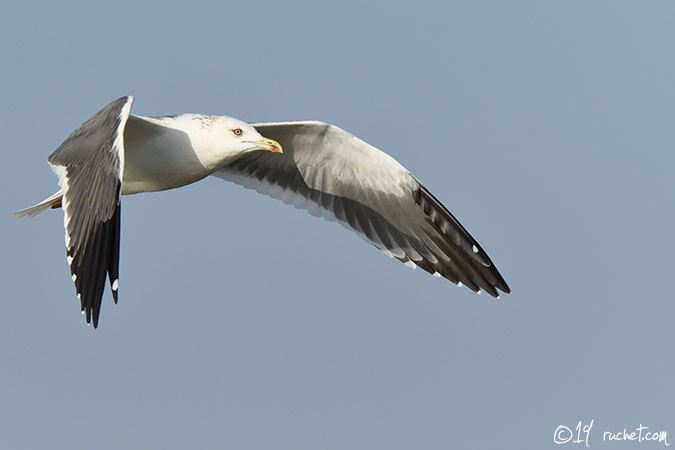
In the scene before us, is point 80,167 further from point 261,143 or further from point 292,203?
point 292,203

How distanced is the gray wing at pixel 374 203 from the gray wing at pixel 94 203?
8.98 ft

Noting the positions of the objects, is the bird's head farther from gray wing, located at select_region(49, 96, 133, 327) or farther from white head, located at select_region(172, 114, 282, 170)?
gray wing, located at select_region(49, 96, 133, 327)

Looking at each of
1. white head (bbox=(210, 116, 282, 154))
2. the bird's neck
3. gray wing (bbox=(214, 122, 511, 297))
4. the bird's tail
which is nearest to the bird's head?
white head (bbox=(210, 116, 282, 154))

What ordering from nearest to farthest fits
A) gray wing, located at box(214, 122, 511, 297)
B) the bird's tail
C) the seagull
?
1. the seagull
2. gray wing, located at box(214, 122, 511, 297)
3. the bird's tail

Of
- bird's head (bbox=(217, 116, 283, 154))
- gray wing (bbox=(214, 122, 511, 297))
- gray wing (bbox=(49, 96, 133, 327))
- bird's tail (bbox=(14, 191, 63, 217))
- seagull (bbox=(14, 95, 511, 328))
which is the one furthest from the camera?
bird's tail (bbox=(14, 191, 63, 217))

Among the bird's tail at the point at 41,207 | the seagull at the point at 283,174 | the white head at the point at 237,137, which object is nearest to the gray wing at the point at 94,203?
the seagull at the point at 283,174

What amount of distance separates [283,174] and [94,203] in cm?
370

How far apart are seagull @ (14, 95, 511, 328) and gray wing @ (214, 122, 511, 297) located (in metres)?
0.01

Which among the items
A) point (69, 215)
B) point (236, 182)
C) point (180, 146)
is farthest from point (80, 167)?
point (236, 182)

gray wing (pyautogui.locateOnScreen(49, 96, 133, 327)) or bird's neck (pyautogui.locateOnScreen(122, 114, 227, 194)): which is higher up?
bird's neck (pyautogui.locateOnScreen(122, 114, 227, 194))

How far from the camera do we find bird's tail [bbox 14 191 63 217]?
34.6 feet

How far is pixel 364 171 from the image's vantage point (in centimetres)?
1038

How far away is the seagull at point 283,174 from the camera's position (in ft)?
25.7

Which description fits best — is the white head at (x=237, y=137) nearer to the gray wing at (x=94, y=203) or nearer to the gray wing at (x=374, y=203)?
the gray wing at (x=94, y=203)
